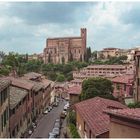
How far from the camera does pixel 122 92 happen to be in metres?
58.4

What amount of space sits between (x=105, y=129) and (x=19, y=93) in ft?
70.3

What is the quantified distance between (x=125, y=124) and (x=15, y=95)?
87.0ft

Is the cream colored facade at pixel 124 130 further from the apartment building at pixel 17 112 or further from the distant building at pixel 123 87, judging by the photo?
the distant building at pixel 123 87

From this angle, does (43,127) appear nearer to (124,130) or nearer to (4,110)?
(4,110)

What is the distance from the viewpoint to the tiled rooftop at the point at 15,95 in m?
36.7

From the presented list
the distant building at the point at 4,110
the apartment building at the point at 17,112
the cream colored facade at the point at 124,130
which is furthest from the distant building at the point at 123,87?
the cream colored facade at the point at 124,130

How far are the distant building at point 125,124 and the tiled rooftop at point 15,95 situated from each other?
2093 centimetres

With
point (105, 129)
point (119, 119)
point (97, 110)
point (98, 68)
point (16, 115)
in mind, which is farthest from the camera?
point (98, 68)

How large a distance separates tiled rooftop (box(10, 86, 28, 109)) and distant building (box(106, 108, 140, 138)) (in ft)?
68.7

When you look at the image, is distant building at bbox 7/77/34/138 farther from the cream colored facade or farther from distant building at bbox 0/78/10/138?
the cream colored facade

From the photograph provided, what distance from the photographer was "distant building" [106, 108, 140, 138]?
14.0m

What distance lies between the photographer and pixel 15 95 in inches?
1569

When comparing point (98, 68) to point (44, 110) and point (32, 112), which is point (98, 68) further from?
point (32, 112)

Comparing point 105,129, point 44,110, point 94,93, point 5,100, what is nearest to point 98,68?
point 44,110
